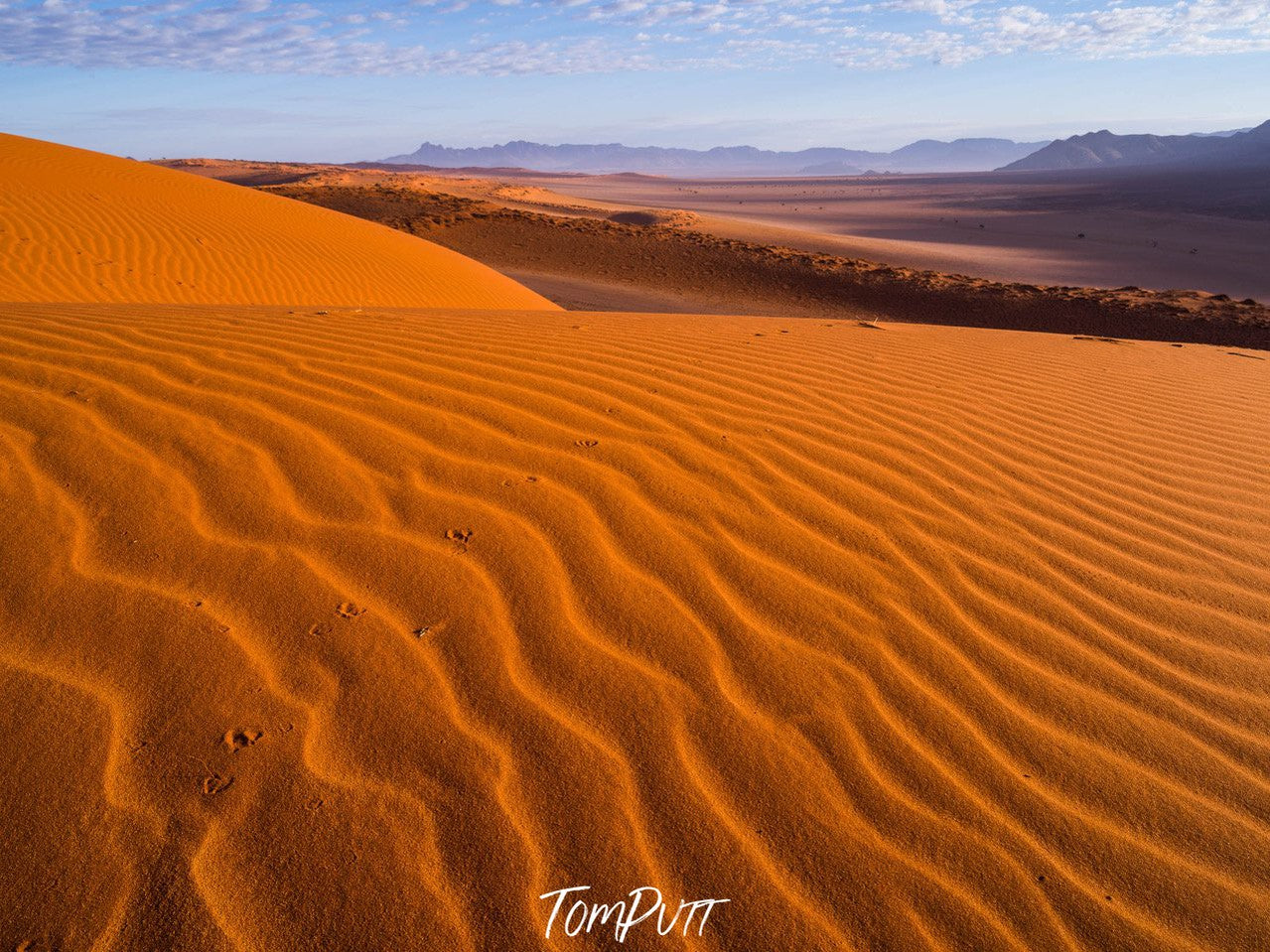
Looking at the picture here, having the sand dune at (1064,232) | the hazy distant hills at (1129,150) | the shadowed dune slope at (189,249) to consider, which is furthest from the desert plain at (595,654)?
the hazy distant hills at (1129,150)

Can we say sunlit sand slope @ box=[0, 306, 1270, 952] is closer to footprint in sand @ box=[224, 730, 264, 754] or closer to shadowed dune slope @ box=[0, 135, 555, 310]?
footprint in sand @ box=[224, 730, 264, 754]

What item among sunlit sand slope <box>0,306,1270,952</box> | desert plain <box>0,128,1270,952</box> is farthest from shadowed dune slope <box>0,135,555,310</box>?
sunlit sand slope <box>0,306,1270,952</box>

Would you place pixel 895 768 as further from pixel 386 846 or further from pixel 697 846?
pixel 386 846

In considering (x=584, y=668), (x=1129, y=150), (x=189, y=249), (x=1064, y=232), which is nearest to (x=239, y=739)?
(x=584, y=668)

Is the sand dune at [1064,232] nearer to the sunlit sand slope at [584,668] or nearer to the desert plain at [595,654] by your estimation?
the desert plain at [595,654]

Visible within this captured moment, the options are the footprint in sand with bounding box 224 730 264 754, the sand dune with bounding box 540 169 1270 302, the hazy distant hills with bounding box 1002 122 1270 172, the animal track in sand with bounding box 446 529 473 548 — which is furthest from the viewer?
the hazy distant hills with bounding box 1002 122 1270 172

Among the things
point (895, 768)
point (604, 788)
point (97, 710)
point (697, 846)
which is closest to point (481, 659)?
point (604, 788)

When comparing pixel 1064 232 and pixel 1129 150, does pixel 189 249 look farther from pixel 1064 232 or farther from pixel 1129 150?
pixel 1129 150

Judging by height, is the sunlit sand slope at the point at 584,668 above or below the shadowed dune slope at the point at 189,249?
below
